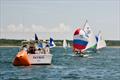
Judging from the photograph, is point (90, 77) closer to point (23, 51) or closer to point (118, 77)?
point (118, 77)

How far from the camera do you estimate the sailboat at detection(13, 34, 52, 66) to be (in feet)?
248

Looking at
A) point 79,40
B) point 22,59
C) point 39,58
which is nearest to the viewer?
point 22,59

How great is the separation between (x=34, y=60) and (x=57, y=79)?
63.9 ft

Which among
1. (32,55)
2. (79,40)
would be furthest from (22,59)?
(79,40)

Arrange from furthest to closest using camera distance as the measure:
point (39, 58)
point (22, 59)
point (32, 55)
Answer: point (39, 58), point (32, 55), point (22, 59)

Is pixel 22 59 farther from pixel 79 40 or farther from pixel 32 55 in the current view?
pixel 79 40

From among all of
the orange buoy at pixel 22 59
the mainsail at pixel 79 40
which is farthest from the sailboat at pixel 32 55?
the mainsail at pixel 79 40

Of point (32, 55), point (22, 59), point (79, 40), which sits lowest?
point (22, 59)

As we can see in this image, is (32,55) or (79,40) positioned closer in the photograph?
(32,55)

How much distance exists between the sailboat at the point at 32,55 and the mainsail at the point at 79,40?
37255 mm

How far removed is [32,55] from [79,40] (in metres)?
41.4

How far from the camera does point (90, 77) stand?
6119 cm

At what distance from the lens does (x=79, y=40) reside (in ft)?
381

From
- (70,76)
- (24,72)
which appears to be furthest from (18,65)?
(70,76)
